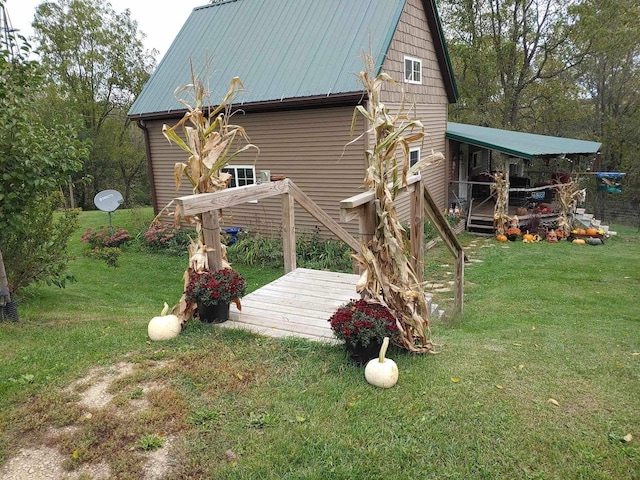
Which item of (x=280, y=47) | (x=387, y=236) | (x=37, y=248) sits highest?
(x=280, y=47)

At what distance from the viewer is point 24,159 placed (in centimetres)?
468

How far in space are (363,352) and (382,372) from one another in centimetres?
34

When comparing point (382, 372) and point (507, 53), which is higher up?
point (507, 53)

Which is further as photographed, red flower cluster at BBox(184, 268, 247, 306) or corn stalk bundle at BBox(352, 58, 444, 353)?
red flower cluster at BBox(184, 268, 247, 306)

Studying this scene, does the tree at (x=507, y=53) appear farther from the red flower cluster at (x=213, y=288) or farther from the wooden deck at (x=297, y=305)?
the red flower cluster at (x=213, y=288)

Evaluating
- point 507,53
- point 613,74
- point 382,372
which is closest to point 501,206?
point 382,372

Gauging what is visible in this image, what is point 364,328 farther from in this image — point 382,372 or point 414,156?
point 414,156

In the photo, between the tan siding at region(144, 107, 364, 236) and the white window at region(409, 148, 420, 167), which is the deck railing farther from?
the white window at region(409, 148, 420, 167)

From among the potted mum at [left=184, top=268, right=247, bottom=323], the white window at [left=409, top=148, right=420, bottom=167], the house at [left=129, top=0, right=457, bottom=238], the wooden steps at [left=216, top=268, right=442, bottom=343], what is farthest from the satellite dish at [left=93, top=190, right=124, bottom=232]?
the potted mum at [left=184, top=268, right=247, bottom=323]

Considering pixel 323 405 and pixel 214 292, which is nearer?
pixel 323 405

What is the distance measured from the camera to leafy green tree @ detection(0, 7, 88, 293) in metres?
4.62

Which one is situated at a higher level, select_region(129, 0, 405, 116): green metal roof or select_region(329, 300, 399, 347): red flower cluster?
select_region(129, 0, 405, 116): green metal roof

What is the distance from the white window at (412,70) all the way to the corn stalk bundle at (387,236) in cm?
912

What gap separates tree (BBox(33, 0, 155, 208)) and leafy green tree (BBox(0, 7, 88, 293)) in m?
18.3
